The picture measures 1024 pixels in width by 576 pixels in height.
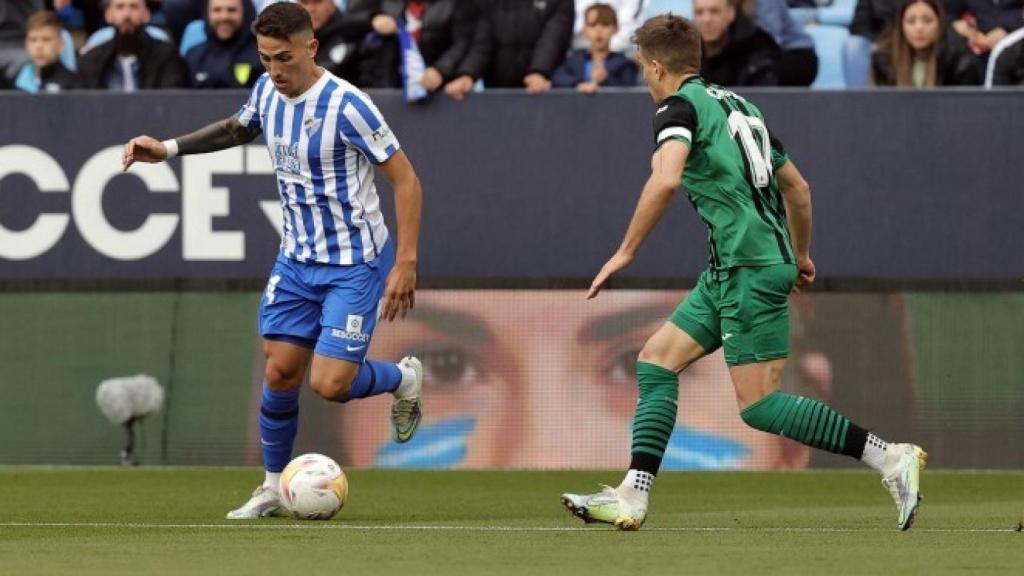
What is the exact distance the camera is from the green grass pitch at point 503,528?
23.9ft

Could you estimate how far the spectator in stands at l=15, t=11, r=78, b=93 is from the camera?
571 inches

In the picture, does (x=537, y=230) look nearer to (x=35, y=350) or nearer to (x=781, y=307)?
(x=35, y=350)

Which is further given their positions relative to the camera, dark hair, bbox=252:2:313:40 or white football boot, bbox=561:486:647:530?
Result: dark hair, bbox=252:2:313:40

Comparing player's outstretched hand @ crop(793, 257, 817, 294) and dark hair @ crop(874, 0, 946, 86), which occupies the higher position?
dark hair @ crop(874, 0, 946, 86)

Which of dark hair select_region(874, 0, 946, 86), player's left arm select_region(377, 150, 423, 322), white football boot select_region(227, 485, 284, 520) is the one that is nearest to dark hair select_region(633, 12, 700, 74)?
player's left arm select_region(377, 150, 423, 322)

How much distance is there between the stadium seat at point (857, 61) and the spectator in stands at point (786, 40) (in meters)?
0.27

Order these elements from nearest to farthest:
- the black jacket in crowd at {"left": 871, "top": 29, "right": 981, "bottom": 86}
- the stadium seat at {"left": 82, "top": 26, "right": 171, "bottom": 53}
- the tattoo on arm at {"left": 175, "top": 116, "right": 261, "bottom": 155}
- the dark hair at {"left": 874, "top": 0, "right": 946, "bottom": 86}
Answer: the tattoo on arm at {"left": 175, "top": 116, "right": 261, "bottom": 155} < the dark hair at {"left": 874, "top": 0, "right": 946, "bottom": 86} < the black jacket in crowd at {"left": 871, "top": 29, "right": 981, "bottom": 86} < the stadium seat at {"left": 82, "top": 26, "right": 171, "bottom": 53}

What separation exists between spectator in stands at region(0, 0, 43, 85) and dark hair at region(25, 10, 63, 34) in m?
0.29

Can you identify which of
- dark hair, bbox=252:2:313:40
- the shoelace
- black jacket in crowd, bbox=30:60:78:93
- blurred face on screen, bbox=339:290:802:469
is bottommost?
blurred face on screen, bbox=339:290:802:469

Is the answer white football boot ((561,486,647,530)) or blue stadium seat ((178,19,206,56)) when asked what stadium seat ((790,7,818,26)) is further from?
white football boot ((561,486,647,530))

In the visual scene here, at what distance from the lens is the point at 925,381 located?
13.5 metres

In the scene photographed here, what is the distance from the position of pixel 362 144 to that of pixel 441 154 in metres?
4.40

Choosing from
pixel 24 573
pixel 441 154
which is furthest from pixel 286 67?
pixel 441 154

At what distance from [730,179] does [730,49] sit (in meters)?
5.38
